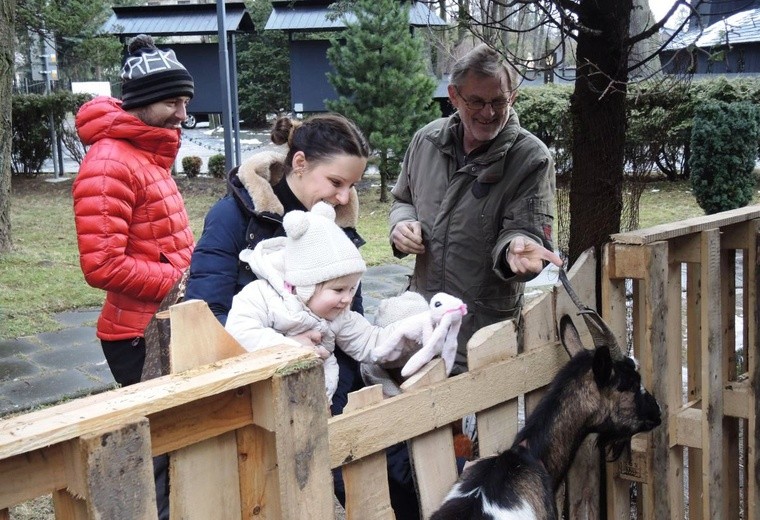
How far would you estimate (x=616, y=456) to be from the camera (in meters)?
2.60

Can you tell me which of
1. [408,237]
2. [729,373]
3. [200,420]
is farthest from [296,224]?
[729,373]

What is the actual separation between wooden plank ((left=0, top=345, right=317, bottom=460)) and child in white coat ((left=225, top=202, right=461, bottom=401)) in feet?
1.83

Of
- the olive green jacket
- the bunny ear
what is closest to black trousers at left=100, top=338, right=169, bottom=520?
the olive green jacket

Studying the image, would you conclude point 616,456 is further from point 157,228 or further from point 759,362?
point 157,228

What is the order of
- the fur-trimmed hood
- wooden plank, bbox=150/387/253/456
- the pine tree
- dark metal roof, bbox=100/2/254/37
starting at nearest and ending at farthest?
wooden plank, bbox=150/387/253/456, the fur-trimmed hood, the pine tree, dark metal roof, bbox=100/2/254/37

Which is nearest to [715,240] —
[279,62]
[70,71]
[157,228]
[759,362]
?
[759,362]

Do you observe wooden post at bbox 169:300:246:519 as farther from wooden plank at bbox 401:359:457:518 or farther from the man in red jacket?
the man in red jacket

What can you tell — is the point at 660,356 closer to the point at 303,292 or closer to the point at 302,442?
the point at 303,292

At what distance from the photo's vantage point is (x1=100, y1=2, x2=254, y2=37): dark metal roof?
22016mm

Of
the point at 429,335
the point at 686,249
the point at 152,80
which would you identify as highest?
the point at 152,80

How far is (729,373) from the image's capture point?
344 centimetres

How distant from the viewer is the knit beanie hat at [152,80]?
131 inches

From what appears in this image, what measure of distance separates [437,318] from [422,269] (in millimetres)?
1347

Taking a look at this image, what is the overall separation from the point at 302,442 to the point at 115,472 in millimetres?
370
